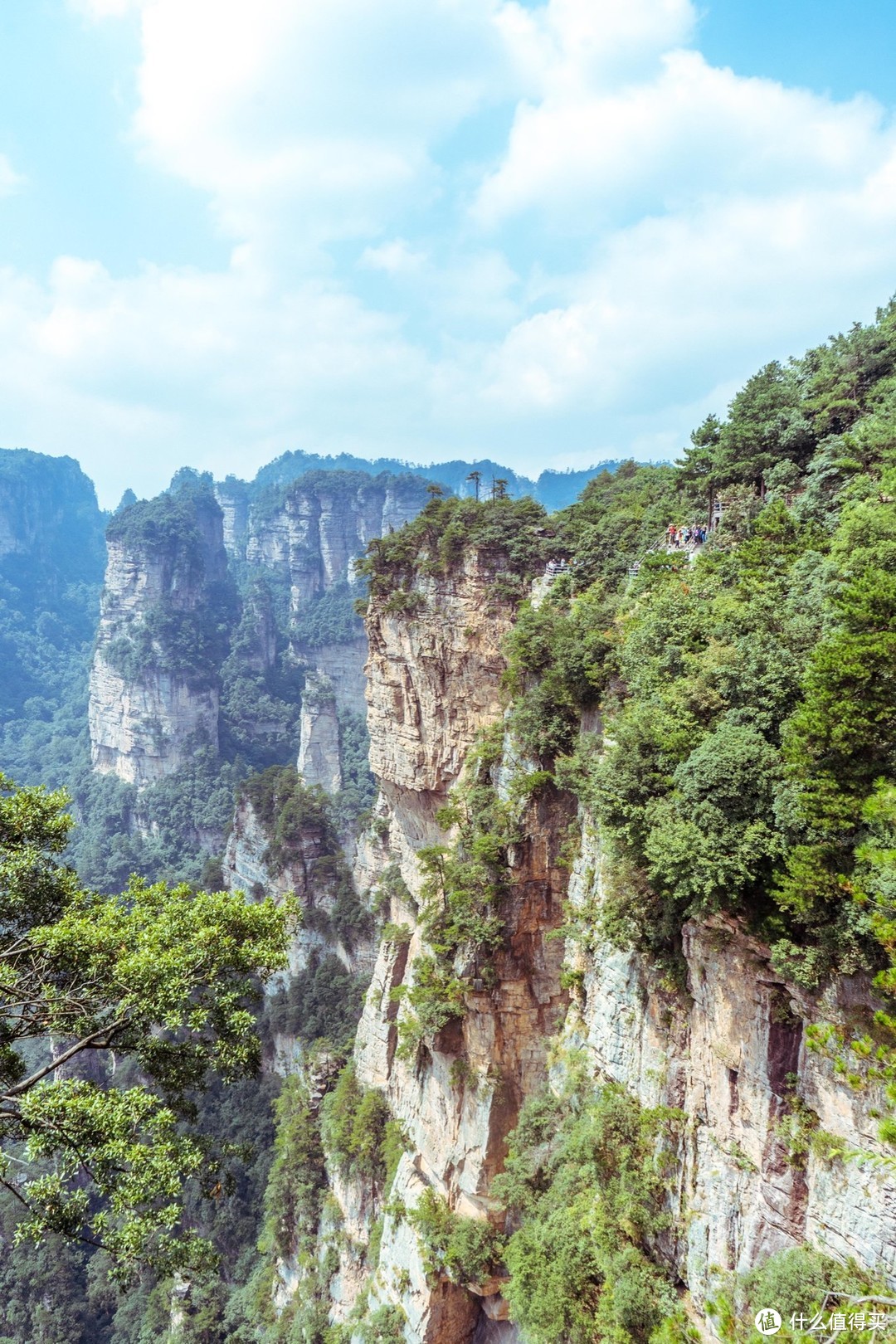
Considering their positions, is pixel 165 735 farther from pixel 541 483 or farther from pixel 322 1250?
pixel 541 483

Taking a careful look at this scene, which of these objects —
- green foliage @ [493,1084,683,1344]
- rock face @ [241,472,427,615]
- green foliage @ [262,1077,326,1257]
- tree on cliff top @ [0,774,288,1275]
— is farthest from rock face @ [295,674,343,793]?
tree on cliff top @ [0,774,288,1275]

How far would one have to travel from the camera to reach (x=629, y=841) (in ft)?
32.4

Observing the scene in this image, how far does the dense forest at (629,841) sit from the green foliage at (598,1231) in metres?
0.04

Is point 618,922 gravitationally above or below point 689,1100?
above

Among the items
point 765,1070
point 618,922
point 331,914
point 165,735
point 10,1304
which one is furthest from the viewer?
point 165,735

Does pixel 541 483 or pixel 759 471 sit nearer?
pixel 759 471

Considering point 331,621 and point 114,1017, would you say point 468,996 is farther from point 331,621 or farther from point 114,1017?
point 331,621

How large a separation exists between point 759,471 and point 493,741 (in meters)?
9.13

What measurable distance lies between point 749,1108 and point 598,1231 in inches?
133

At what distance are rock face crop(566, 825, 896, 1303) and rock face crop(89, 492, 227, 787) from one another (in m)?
60.9

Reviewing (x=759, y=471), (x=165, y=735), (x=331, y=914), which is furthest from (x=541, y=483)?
(x=759, y=471)

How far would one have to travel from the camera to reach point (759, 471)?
52.4 feet

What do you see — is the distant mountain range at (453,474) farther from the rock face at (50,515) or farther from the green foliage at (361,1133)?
the green foliage at (361,1133)

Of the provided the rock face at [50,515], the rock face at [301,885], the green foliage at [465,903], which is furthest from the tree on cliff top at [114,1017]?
the rock face at [50,515]
